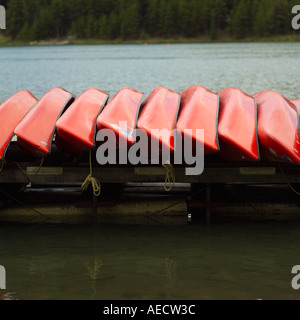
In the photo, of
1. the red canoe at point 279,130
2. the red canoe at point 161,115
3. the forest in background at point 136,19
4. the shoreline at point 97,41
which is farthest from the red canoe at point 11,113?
the shoreline at point 97,41

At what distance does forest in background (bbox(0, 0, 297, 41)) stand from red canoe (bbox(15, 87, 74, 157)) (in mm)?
106110

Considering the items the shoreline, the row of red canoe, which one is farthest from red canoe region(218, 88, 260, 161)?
the shoreline

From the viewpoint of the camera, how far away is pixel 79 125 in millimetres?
6082

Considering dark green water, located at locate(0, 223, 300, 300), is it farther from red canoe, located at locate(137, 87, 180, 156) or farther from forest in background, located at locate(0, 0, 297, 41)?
forest in background, located at locate(0, 0, 297, 41)

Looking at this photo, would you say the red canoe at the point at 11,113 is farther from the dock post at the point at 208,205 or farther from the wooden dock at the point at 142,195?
the dock post at the point at 208,205

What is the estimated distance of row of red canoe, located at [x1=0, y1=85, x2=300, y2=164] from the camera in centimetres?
590

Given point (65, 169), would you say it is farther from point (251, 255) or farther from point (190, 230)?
point (251, 255)

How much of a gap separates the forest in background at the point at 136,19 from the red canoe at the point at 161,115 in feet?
347

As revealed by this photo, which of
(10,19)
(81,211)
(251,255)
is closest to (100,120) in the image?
(81,211)

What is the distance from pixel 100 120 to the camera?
6066 millimetres

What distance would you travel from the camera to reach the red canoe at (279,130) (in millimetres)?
5852

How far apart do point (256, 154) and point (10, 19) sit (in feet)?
426

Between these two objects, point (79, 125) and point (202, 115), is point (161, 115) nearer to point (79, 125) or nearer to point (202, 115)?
point (202, 115)

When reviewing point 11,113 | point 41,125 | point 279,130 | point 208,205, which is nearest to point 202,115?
point 279,130
